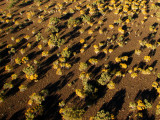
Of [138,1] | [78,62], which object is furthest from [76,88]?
[138,1]

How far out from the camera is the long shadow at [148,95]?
33031 millimetres

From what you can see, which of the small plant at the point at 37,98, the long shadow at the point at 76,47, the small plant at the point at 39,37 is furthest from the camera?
the small plant at the point at 39,37

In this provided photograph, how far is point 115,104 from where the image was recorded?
32.2 metres

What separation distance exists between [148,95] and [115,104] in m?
8.62

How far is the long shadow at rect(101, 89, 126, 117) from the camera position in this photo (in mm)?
31359

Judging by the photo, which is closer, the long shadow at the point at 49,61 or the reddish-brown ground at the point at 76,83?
the reddish-brown ground at the point at 76,83

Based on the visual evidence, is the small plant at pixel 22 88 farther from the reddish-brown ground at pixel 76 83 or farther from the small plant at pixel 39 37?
the small plant at pixel 39 37

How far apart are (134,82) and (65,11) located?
40678 mm

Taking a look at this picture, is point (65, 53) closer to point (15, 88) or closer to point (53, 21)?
point (15, 88)

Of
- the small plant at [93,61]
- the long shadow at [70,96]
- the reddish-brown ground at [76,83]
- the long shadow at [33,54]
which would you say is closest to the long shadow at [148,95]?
the reddish-brown ground at [76,83]

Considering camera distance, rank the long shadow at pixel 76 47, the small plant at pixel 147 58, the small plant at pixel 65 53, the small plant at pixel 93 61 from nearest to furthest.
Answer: the small plant at pixel 93 61
the small plant at pixel 147 58
the small plant at pixel 65 53
the long shadow at pixel 76 47

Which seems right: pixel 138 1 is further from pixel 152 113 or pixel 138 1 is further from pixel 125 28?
pixel 152 113

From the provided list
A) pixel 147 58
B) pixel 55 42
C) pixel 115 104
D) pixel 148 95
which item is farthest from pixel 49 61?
pixel 147 58

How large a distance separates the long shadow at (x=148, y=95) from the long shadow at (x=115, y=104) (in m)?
3.52
